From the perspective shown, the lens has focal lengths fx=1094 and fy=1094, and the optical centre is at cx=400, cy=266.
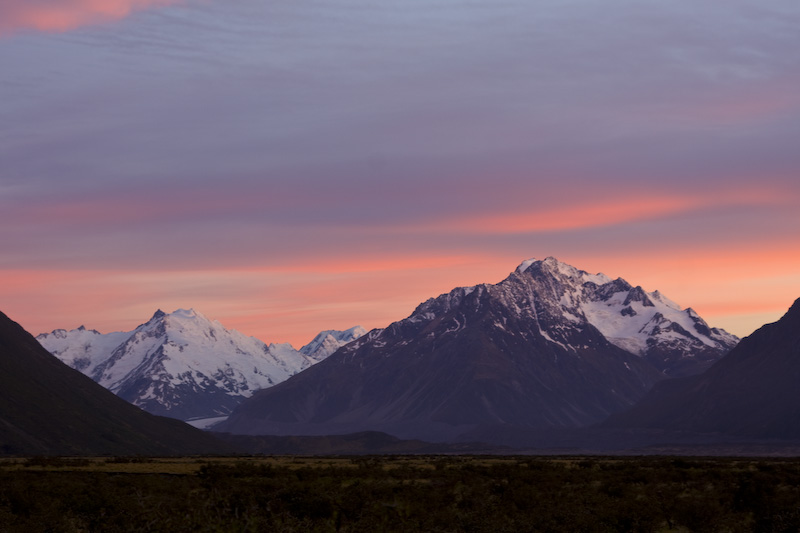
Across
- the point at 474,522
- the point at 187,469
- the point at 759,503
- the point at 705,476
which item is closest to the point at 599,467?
the point at 705,476

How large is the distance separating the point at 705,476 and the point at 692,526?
19.1 meters

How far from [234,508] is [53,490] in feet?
45.0

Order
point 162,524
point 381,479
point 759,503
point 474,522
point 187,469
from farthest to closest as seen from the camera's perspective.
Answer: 1. point 187,469
2. point 381,479
3. point 759,503
4. point 474,522
5. point 162,524

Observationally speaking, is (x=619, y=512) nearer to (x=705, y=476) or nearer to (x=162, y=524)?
(x=705, y=476)

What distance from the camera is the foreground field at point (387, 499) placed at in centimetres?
7794

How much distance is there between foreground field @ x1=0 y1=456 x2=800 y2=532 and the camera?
77938 mm

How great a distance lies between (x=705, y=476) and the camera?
332 ft

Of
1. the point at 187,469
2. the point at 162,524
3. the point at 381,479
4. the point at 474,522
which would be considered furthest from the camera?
the point at 187,469

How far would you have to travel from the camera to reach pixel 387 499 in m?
87.9

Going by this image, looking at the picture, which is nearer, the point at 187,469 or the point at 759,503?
the point at 759,503

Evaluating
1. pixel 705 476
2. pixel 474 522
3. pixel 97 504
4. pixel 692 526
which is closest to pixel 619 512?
pixel 692 526

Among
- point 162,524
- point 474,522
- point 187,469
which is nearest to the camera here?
point 162,524

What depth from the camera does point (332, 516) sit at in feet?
273

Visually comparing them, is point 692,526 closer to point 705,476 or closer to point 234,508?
point 705,476
